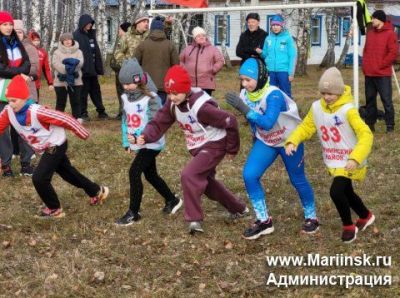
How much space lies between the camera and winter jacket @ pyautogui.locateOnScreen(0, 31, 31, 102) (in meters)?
8.61

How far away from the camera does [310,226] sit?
251 inches

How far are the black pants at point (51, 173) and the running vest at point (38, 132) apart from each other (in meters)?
0.08

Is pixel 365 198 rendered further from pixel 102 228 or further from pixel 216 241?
pixel 102 228

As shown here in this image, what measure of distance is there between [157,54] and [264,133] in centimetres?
526

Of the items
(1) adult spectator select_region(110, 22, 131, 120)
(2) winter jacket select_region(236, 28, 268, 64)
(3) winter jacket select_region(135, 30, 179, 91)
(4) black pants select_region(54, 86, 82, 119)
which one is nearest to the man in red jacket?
(2) winter jacket select_region(236, 28, 268, 64)

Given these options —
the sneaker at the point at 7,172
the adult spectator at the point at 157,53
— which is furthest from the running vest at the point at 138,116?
the adult spectator at the point at 157,53

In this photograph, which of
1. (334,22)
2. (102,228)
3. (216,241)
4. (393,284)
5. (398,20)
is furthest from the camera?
(398,20)

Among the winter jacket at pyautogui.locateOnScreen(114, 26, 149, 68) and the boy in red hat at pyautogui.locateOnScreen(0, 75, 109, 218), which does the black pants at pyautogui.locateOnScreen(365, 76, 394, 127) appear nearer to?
the winter jacket at pyautogui.locateOnScreen(114, 26, 149, 68)

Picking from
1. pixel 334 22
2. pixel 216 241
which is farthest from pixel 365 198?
pixel 334 22

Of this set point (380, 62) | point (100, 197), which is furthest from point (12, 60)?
point (380, 62)

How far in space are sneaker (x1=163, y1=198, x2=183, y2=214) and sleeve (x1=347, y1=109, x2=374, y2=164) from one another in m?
2.39

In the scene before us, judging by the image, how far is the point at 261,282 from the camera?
17.0 feet

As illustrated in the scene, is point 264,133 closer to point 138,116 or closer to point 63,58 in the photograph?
point 138,116

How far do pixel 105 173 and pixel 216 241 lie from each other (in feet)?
11.3
